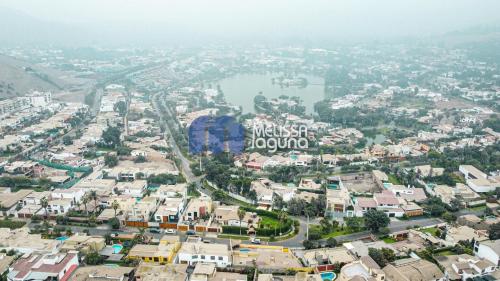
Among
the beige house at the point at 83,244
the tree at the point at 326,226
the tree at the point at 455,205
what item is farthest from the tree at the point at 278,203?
the tree at the point at 455,205

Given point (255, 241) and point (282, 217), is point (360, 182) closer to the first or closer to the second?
point (282, 217)

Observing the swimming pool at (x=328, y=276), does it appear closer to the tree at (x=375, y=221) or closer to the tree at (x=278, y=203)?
the tree at (x=375, y=221)

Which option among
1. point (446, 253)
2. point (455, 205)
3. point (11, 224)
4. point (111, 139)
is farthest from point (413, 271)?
point (111, 139)

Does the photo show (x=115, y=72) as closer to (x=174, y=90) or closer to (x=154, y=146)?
(x=174, y=90)

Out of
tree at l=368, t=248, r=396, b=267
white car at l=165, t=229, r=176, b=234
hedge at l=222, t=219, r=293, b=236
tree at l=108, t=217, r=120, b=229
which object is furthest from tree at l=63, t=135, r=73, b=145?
tree at l=368, t=248, r=396, b=267

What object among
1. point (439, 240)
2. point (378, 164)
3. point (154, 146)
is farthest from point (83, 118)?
point (439, 240)
